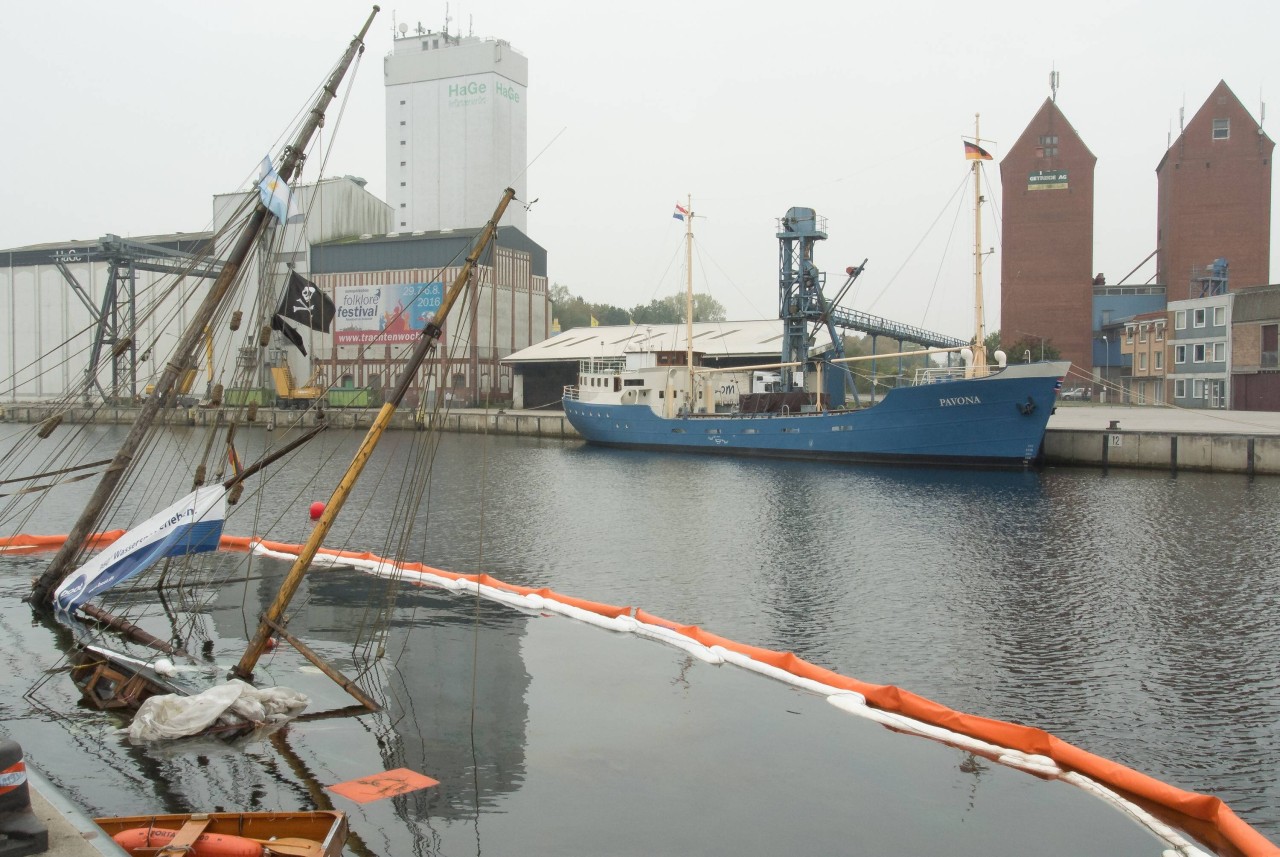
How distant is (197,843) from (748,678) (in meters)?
6.64

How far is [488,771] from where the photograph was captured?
8484 millimetres

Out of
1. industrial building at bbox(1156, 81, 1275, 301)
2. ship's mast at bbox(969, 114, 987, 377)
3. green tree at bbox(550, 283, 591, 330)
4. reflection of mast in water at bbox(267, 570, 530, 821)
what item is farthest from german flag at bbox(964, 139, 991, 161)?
green tree at bbox(550, 283, 591, 330)

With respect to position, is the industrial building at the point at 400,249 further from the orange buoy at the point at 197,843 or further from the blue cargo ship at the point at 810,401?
the orange buoy at the point at 197,843

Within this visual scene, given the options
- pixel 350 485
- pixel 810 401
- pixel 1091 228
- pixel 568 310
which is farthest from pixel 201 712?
pixel 568 310

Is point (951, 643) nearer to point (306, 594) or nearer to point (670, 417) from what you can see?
point (306, 594)

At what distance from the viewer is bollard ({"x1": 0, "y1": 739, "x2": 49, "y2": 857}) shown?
4844mm

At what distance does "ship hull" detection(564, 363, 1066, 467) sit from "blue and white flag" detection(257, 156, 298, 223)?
32007 mm

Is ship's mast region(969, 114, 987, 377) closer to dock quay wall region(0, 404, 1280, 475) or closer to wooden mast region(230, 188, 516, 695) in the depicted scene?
dock quay wall region(0, 404, 1280, 475)

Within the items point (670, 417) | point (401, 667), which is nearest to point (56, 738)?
point (401, 667)

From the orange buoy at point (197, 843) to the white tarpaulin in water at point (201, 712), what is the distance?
2584 mm

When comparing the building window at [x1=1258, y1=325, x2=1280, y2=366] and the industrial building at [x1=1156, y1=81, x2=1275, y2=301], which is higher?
the industrial building at [x1=1156, y1=81, x2=1275, y2=301]

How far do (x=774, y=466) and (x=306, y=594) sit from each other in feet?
97.5

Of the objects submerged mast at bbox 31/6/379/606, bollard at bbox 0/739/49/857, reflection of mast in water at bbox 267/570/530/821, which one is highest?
submerged mast at bbox 31/6/379/606

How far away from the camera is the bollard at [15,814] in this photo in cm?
484
